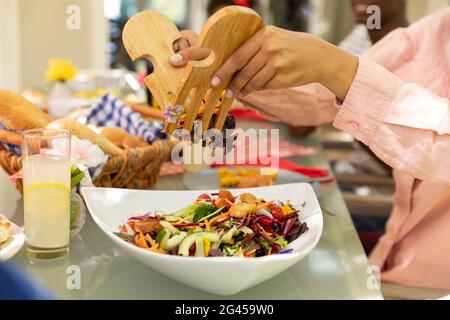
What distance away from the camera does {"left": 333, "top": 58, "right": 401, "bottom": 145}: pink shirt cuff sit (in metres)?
0.95

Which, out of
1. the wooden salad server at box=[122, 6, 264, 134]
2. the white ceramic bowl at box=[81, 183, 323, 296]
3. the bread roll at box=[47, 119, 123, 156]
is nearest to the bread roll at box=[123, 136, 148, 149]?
the bread roll at box=[47, 119, 123, 156]

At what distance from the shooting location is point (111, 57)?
4297 millimetres

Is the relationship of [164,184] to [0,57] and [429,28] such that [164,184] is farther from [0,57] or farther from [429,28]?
[0,57]

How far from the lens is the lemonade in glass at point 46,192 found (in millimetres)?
866

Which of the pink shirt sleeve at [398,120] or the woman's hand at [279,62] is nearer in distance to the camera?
the woman's hand at [279,62]

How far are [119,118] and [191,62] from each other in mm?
658

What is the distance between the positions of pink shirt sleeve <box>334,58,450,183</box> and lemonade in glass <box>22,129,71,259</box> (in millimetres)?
413

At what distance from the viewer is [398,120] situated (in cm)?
97

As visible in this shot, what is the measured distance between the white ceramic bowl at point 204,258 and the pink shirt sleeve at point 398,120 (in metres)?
0.14

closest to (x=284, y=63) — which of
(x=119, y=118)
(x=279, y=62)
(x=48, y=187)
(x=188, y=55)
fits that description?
(x=279, y=62)

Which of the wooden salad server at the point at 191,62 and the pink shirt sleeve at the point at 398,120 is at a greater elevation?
the wooden salad server at the point at 191,62

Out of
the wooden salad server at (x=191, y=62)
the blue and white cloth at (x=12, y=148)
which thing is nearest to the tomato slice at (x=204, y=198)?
the wooden salad server at (x=191, y=62)

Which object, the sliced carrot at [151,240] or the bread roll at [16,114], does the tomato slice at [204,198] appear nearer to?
the sliced carrot at [151,240]

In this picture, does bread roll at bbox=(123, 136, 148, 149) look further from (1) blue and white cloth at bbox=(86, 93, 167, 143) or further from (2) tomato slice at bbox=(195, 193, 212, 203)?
(2) tomato slice at bbox=(195, 193, 212, 203)
